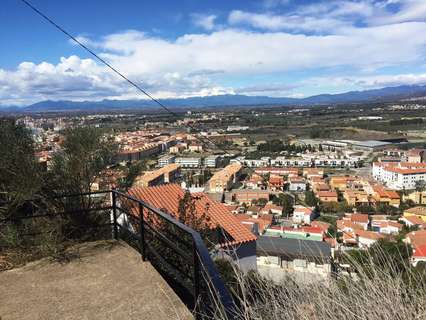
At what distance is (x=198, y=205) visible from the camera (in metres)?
9.34

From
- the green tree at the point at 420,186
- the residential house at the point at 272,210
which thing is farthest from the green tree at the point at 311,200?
the green tree at the point at 420,186

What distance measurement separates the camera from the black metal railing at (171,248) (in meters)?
1.86

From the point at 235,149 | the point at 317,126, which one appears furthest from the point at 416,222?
the point at 317,126

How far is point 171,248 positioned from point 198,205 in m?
6.54

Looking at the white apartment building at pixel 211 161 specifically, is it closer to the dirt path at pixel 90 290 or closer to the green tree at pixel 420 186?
the green tree at pixel 420 186

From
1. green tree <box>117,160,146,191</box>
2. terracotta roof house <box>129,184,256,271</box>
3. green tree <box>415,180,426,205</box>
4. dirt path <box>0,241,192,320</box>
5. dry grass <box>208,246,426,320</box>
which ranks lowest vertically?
green tree <box>415,180,426,205</box>

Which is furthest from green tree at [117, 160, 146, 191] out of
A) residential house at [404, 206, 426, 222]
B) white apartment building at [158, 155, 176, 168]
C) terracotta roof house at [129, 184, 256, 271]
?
white apartment building at [158, 155, 176, 168]

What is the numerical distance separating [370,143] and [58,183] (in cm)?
8799

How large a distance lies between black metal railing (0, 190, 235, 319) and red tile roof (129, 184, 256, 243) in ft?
8.19

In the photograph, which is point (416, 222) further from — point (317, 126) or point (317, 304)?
point (317, 126)

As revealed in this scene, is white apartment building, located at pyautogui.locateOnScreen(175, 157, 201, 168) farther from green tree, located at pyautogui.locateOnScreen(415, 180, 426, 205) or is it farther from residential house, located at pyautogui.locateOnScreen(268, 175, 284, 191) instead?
green tree, located at pyautogui.locateOnScreen(415, 180, 426, 205)

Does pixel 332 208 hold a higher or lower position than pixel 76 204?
lower

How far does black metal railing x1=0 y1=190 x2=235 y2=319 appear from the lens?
73.4 inches

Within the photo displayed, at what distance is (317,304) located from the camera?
1.69 metres
